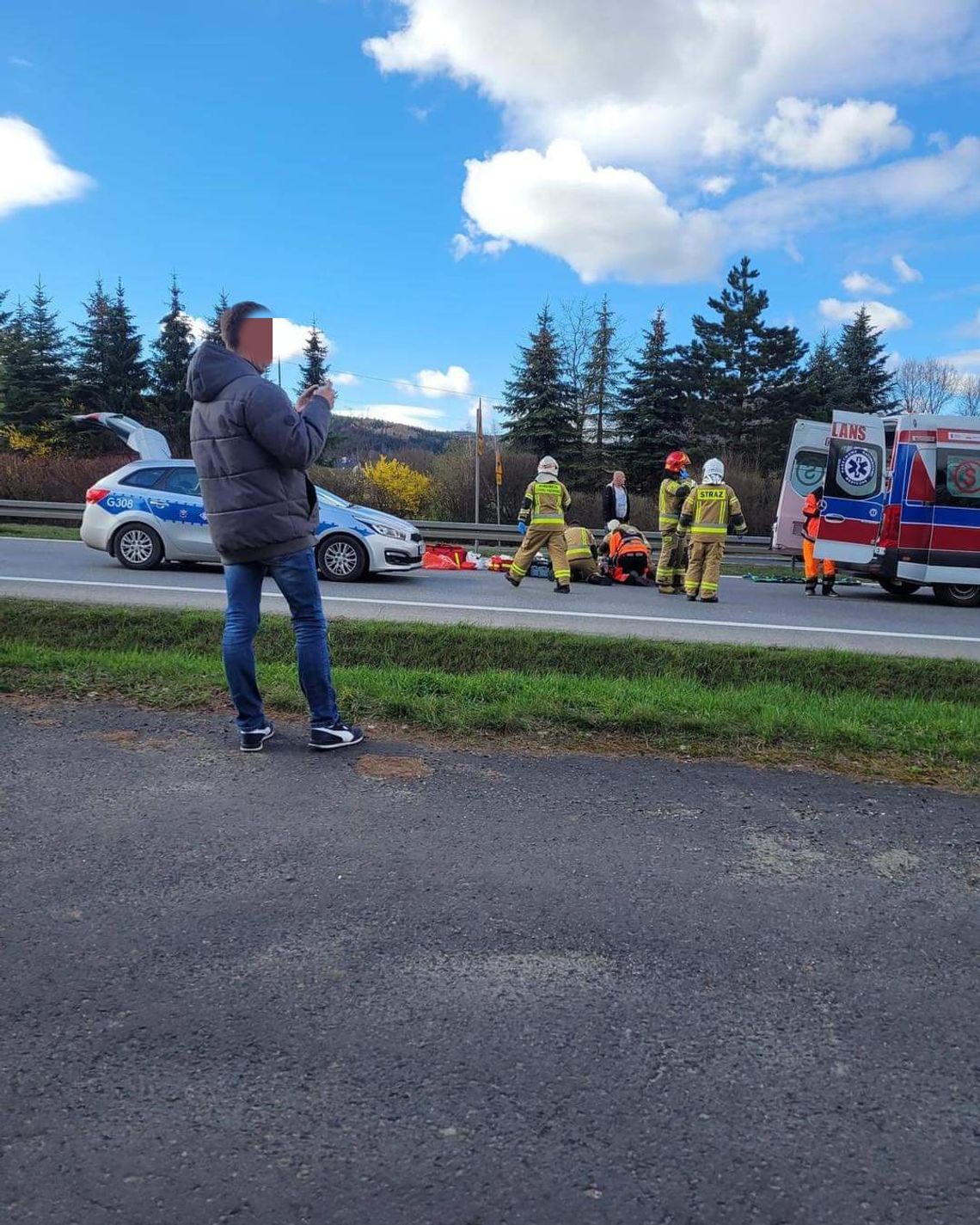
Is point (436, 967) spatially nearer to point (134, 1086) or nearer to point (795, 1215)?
point (134, 1086)

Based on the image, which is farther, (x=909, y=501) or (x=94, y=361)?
(x=94, y=361)

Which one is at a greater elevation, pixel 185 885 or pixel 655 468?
pixel 655 468

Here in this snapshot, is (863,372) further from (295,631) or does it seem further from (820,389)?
(295,631)

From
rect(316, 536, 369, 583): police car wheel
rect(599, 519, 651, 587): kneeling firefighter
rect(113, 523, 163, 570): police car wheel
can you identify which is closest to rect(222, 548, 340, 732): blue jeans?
rect(316, 536, 369, 583): police car wheel

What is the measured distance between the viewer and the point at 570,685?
6031 mm

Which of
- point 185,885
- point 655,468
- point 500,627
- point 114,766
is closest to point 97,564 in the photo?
point 500,627

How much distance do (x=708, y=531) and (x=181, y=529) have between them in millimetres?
7300

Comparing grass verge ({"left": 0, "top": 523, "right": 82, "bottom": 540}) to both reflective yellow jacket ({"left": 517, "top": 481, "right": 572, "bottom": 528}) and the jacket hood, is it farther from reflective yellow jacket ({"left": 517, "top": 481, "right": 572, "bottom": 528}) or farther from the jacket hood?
the jacket hood

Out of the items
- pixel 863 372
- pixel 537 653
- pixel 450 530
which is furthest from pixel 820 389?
pixel 537 653

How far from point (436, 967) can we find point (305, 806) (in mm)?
1291

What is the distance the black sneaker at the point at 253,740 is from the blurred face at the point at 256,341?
5.87ft

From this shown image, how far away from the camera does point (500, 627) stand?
335 inches

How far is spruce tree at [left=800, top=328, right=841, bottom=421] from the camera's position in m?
47.0

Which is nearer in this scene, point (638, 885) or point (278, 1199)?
point (278, 1199)
